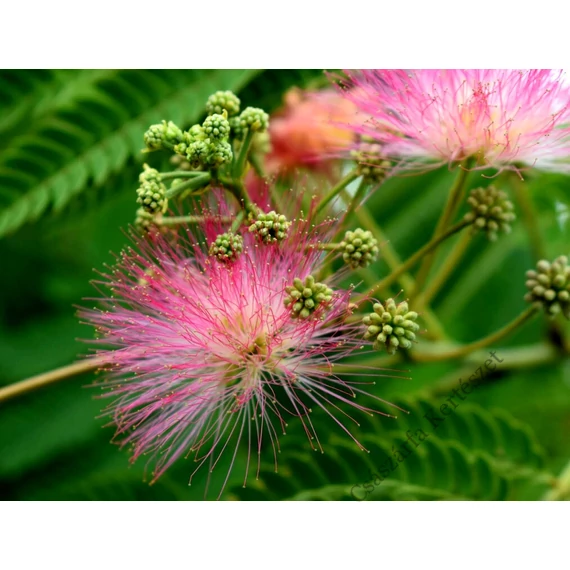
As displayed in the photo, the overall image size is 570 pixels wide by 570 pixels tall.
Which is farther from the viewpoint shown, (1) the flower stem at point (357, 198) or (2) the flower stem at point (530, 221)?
(2) the flower stem at point (530, 221)

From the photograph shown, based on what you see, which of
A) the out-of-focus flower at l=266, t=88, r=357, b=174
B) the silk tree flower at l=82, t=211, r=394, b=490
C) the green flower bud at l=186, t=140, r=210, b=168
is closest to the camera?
the green flower bud at l=186, t=140, r=210, b=168

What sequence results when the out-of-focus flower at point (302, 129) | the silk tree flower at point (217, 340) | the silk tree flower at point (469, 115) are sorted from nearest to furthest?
the silk tree flower at point (217, 340), the silk tree flower at point (469, 115), the out-of-focus flower at point (302, 129)

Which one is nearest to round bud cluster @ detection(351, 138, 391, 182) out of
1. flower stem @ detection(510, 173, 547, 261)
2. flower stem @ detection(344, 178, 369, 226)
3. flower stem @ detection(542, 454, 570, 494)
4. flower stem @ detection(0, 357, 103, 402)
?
flower stem @ detection(344, 178, 369, 226)

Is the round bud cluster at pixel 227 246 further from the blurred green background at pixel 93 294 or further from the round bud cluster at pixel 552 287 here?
the round bud cluster at pixel 552 287

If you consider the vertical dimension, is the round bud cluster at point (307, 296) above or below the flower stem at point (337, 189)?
below

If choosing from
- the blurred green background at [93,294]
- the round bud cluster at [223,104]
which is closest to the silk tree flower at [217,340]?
the blurred green background at [93,294]

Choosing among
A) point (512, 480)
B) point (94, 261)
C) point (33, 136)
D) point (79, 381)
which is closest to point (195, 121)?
point (33, 136)

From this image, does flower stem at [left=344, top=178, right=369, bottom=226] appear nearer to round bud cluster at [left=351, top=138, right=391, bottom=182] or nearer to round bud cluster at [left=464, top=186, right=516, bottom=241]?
round bud cluster at [left=351, top=138, right=391, bottom=182]

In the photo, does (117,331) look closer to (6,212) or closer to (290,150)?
(6,212)
